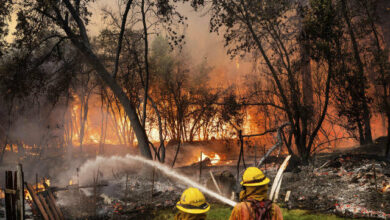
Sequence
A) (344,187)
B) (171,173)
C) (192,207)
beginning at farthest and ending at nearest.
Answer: (171,173) < (344,187) < (192,207)

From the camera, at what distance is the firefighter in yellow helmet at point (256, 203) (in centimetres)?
336

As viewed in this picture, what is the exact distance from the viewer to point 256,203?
338 cm

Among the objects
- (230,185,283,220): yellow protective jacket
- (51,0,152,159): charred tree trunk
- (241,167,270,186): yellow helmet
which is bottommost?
(230,185,283,220): yellow protective jacket

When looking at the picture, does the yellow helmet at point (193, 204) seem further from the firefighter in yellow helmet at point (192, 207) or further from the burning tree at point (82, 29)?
the burning tree at point (82, 29)

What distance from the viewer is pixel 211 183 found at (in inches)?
482

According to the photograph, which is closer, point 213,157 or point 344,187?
point 344,187

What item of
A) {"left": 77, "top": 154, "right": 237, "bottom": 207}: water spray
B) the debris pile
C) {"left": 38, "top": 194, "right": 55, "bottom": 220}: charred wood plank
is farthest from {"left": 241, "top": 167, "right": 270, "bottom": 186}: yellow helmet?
{"left": 38, "top": 194, "right": 55, "bottom": 220}: charred wood plank

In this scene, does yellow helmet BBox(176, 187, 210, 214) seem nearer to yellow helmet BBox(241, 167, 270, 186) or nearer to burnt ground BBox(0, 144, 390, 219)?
yellow helmet BBox(241, 167, 270, 186)

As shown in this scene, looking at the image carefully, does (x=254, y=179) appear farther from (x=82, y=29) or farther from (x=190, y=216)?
(x=82, y=29)

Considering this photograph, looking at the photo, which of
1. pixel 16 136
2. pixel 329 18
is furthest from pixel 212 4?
pixel 16 136

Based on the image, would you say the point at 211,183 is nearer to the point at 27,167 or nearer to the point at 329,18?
the point at 329,18

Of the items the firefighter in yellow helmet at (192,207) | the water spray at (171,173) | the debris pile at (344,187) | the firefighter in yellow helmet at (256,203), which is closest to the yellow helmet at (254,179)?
the firefighter in yellow helmet at (256,203)

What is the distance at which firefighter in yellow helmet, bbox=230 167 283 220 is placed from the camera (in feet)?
11.0

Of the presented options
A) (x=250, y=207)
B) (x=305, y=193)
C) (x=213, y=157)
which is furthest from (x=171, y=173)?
(x=213, y=157)
